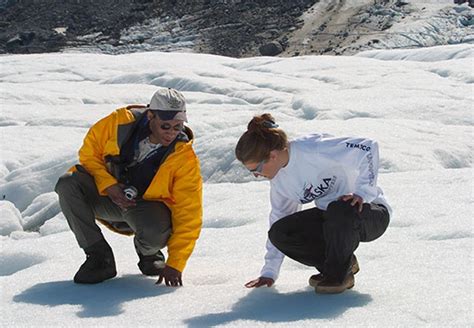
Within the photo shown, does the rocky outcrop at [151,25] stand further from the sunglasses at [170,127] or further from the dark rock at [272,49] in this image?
the sunglasses at [170,127]

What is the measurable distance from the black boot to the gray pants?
0.16 ft

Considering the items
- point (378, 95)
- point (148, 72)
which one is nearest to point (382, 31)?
point (148, 72)

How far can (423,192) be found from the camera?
573 centimetres

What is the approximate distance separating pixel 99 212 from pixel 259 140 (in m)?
1.34

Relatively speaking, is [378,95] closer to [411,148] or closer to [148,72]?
[411,148]

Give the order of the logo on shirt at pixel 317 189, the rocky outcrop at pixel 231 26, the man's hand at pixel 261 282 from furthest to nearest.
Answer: the rocky outcrop at pixel 231 26 < the man's hand at pixel 261 282 < the logo on shirt at pixel 317 189

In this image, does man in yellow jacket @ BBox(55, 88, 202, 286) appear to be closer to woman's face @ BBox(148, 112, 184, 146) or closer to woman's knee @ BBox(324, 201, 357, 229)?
woman's face @ BBox(148, 112, 184, 146)

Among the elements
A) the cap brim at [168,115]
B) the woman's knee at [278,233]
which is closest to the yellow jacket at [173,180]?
the cap brim at [168,115]

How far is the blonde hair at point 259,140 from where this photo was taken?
11.4 feet

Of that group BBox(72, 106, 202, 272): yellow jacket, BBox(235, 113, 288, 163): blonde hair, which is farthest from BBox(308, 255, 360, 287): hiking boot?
BBox(72, 106, 202, 272): yellow jacket

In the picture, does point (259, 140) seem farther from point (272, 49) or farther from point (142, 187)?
point (272, 49)

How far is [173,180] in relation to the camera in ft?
13.8

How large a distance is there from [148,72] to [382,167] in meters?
7.91

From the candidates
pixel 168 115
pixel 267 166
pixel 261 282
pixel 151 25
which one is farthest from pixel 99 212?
pixel 151 25
